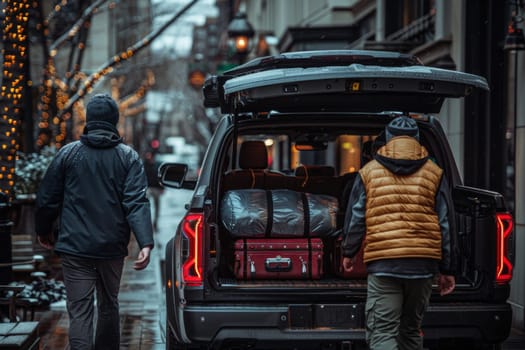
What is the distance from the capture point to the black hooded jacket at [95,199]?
6074 mm

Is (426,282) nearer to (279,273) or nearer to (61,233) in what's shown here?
(279,273)

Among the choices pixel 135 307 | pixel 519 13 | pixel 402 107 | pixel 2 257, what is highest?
pixel 519 13

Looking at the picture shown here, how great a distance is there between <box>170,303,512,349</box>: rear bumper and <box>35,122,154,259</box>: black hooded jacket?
2.08ft

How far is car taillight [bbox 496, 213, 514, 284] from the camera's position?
243 inches

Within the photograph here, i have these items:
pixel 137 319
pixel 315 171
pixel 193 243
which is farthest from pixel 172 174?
pixel 137 319

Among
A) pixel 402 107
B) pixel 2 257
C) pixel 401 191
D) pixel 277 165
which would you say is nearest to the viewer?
pixel 401 191


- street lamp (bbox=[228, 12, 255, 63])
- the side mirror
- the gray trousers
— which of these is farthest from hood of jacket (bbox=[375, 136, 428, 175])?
street lamp (bbox=[228, 12, 255, 63])

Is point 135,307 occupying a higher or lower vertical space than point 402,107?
lower

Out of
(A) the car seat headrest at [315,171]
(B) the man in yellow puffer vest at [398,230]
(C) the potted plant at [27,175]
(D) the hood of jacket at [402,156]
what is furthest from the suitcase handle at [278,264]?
(C) the potted plant at [27,175]

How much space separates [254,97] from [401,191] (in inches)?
46.5

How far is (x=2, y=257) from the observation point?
314 inches

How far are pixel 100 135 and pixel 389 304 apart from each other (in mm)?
2170

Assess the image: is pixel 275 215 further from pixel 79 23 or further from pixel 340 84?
pixel 79 23

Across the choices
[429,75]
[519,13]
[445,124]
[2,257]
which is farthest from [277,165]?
[429,75]
